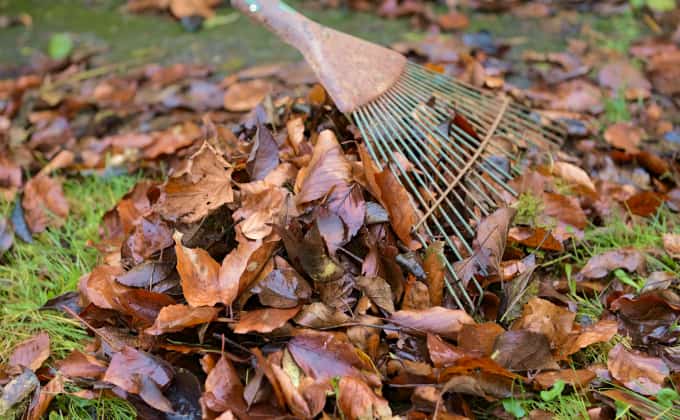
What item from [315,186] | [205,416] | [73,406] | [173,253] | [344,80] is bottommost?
[73,406]

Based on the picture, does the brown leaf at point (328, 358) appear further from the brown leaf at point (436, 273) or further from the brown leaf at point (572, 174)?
the brown leaf at point (572, 174)

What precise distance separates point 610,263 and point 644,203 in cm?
31

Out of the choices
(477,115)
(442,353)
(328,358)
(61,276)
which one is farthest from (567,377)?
(61,276)

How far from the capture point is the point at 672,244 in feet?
5.51

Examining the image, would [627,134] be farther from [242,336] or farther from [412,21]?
[242,336]

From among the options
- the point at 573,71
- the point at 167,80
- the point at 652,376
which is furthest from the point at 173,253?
the point at 573,71

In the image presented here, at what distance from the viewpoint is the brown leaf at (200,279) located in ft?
4.34

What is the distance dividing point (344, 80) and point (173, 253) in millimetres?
700

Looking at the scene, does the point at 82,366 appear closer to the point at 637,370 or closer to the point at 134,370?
the point at 134,370

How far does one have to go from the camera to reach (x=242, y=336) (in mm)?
1360

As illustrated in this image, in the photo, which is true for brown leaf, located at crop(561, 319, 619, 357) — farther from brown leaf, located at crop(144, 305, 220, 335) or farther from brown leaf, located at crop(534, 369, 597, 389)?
brown leaf, located at crop(144, 305, 220, 335)

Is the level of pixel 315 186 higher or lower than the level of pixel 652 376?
higher

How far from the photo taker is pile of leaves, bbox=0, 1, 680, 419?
1279 mm

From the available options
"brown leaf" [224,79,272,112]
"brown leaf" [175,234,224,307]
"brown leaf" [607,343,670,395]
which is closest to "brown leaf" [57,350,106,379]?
"brown leaf" [175,234,224,307]
